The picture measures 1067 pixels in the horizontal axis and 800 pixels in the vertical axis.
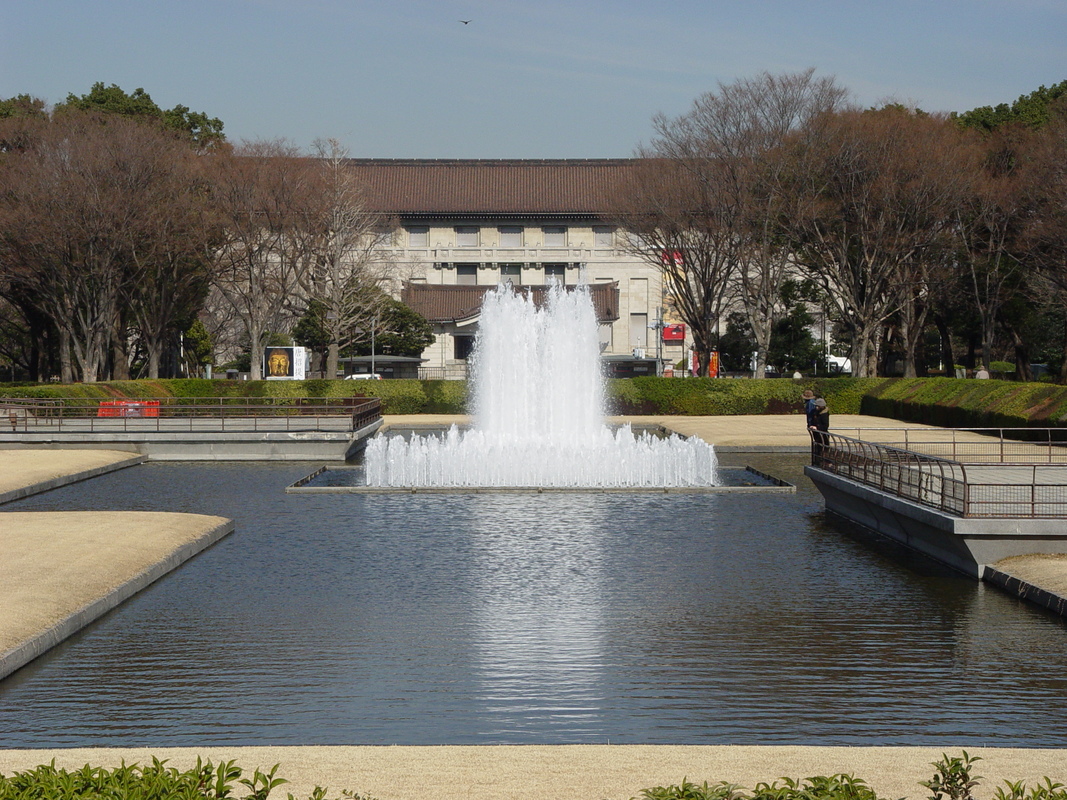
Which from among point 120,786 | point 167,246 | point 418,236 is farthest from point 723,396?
point 120,786

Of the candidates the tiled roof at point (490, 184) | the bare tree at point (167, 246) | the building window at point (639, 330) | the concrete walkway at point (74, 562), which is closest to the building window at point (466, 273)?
the tiled roof at point (490, 184)

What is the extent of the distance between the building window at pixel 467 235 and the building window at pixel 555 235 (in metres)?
5.37

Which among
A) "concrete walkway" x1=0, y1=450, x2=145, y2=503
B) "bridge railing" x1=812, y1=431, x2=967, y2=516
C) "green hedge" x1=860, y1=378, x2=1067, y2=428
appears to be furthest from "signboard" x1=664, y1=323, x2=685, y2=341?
"bridge railing" x1=812, y1=431, x2=967, y2=516

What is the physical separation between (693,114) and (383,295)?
23.0 metres

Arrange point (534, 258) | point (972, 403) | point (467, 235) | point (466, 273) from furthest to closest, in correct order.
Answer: point (466, 273)
point (467, 235)
point (534, 258)
point (972, 403)

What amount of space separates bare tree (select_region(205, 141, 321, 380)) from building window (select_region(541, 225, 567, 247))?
111 ft

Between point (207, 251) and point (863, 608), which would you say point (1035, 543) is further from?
point (207, 251)

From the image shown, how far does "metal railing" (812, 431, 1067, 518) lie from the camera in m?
16.4

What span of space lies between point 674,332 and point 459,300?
16.5 meters

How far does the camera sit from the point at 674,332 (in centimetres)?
9150

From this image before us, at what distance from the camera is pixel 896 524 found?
64.1ft

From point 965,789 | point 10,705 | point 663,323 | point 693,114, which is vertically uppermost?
point 693,114

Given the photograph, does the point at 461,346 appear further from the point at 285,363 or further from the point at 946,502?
the point at 946,502

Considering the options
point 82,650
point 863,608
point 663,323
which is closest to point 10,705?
point 82,650
